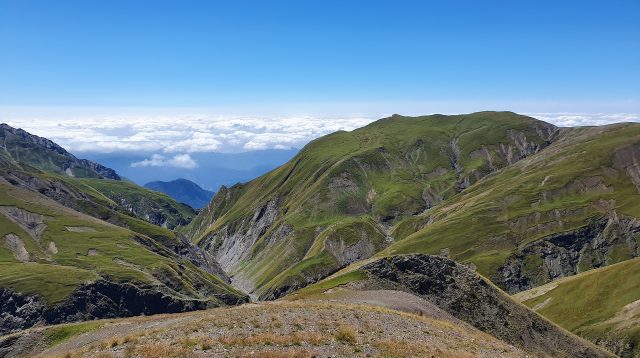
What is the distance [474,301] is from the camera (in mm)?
72125

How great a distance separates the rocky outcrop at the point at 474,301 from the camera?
6950cm

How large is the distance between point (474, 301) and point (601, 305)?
10473 cm

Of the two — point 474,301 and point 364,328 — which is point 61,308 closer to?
point 474,301

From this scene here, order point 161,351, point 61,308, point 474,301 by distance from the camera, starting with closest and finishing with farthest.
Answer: point 161,351 → point 474,301 → point 61,308

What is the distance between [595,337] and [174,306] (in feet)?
466

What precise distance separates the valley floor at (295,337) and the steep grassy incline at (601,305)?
100 meters

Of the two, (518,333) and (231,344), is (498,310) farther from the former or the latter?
(231,344)

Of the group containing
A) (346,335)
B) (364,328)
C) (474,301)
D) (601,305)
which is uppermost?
(346,335)

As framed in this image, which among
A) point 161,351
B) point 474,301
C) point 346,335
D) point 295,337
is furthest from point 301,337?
point 474,301

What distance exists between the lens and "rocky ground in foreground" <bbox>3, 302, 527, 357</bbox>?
3456 cm

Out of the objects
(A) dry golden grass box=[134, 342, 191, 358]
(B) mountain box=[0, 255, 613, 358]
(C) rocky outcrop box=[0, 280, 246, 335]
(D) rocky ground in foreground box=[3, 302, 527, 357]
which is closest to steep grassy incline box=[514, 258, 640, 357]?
(B) mountain box=[0, 255, 613, 358]

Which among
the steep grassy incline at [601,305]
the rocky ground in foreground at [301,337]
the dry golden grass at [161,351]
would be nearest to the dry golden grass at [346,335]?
the rocky ground in foreground at [301,337]

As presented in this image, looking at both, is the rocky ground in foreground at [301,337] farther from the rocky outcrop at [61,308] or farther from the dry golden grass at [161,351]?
the rocky outcrop at [61,308]

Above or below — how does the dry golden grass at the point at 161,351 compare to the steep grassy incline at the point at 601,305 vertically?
above
